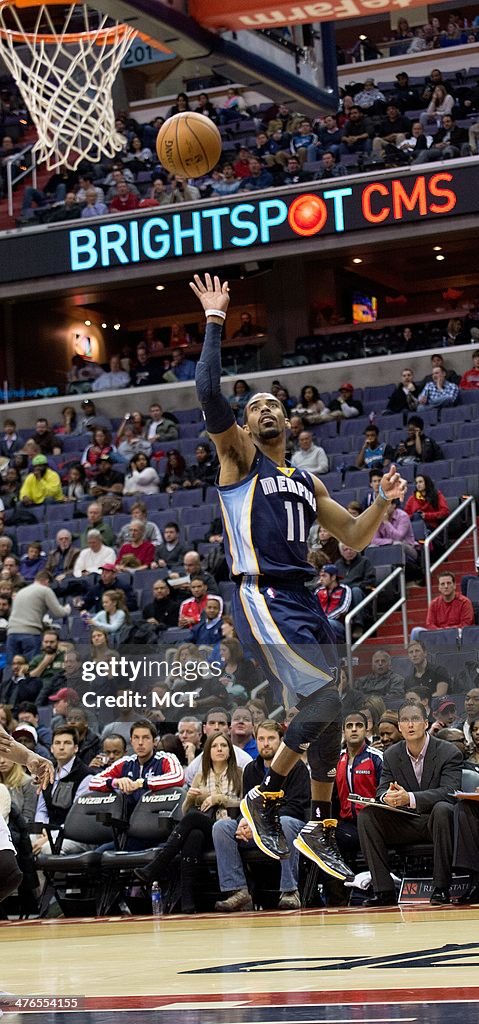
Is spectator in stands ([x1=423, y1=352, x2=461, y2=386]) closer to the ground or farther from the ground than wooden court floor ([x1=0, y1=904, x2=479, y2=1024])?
farther from the ground

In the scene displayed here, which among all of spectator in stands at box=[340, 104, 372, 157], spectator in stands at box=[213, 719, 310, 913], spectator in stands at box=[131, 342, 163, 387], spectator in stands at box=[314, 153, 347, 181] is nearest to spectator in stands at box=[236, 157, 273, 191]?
spectator in stands at box=[314, 153, 347, 181]

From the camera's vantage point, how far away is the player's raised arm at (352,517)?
6375 mm

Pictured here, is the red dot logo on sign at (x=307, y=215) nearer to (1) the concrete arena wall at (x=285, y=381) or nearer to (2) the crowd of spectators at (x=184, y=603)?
(1) the concrete arena wall at (x=285, y=381)

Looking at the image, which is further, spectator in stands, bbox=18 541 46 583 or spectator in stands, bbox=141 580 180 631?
spectator in stands, bbox=18 541 46 583

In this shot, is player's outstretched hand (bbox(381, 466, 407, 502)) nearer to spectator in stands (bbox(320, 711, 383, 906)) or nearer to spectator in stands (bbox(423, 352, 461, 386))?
spectator in stands (bbox(320, 711, 383, 906))

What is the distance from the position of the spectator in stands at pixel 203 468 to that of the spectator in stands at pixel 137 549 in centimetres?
172

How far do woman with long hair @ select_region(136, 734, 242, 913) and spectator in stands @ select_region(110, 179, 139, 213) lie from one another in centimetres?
1495

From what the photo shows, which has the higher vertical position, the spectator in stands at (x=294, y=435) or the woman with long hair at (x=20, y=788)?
the spectator in stands at (x=294, y=435)

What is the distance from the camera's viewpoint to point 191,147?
1046 centimetres

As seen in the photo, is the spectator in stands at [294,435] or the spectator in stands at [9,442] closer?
the spectator in stands at [294,435]

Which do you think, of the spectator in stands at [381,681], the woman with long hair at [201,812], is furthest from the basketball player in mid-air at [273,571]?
the spectator in stands at [381,681]

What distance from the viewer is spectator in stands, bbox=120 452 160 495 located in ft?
63.0

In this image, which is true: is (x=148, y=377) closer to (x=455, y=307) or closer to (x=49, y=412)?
(x=49, y=412)

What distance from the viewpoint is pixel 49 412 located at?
79.2ft
